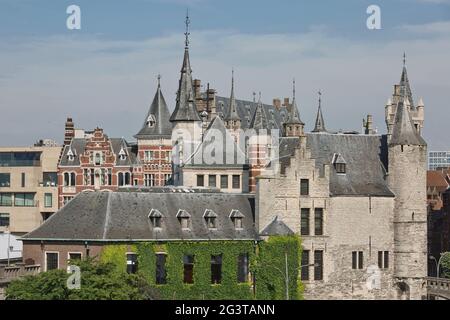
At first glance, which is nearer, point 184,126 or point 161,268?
point 161,268

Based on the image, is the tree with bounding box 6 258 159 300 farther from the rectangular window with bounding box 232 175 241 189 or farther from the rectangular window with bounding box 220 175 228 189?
the rectangular window with bounding box 220 175 228 189

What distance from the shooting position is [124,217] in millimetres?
73688

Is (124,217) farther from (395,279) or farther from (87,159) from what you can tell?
(87,159)

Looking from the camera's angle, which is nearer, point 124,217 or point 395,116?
point 124,217

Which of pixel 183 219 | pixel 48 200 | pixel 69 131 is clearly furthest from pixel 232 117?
pixel 183 219

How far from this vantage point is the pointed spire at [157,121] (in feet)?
392

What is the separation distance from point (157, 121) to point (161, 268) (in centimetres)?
4802

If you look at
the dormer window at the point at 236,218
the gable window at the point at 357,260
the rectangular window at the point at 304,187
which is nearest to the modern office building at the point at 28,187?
the gable window at the point at 357,260

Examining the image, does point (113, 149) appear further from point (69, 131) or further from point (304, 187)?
point (304, 187)

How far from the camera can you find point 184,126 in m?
101

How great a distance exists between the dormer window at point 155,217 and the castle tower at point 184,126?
1946 cm

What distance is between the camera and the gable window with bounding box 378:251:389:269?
8494cm
